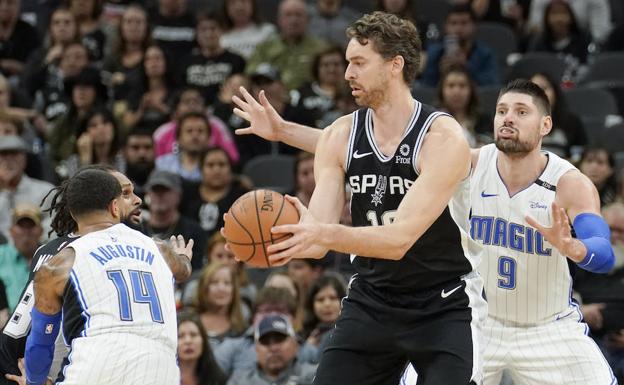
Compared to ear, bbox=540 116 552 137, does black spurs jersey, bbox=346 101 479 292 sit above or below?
below

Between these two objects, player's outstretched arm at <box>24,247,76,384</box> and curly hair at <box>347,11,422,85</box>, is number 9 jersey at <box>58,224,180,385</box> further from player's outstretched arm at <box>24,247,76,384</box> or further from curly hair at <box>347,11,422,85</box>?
curly hair at <box>347,11,422,85</box>

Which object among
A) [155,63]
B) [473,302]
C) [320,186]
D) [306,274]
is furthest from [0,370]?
[155,63]

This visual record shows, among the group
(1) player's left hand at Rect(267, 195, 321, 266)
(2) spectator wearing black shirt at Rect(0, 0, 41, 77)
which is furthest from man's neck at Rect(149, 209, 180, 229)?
(1) player's left hand at Rect(267, 195, 321, 266)

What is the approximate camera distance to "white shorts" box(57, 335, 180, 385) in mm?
5941

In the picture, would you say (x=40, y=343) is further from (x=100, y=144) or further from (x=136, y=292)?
(x=100, y=144)

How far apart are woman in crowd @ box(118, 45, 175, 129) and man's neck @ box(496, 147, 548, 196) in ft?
21.7

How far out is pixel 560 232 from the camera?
6469mm

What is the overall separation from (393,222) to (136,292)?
1348mm

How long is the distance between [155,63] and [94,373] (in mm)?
8240

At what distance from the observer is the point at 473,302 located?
20.9ft

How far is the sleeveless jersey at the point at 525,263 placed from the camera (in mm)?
7332

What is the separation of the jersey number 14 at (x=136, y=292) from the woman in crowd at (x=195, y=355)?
3557mm

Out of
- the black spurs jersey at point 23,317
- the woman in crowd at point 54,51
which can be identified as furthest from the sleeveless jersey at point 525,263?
the woman in crowd at point 54,51

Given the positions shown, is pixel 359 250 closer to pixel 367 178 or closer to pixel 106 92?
pixel 367 178
